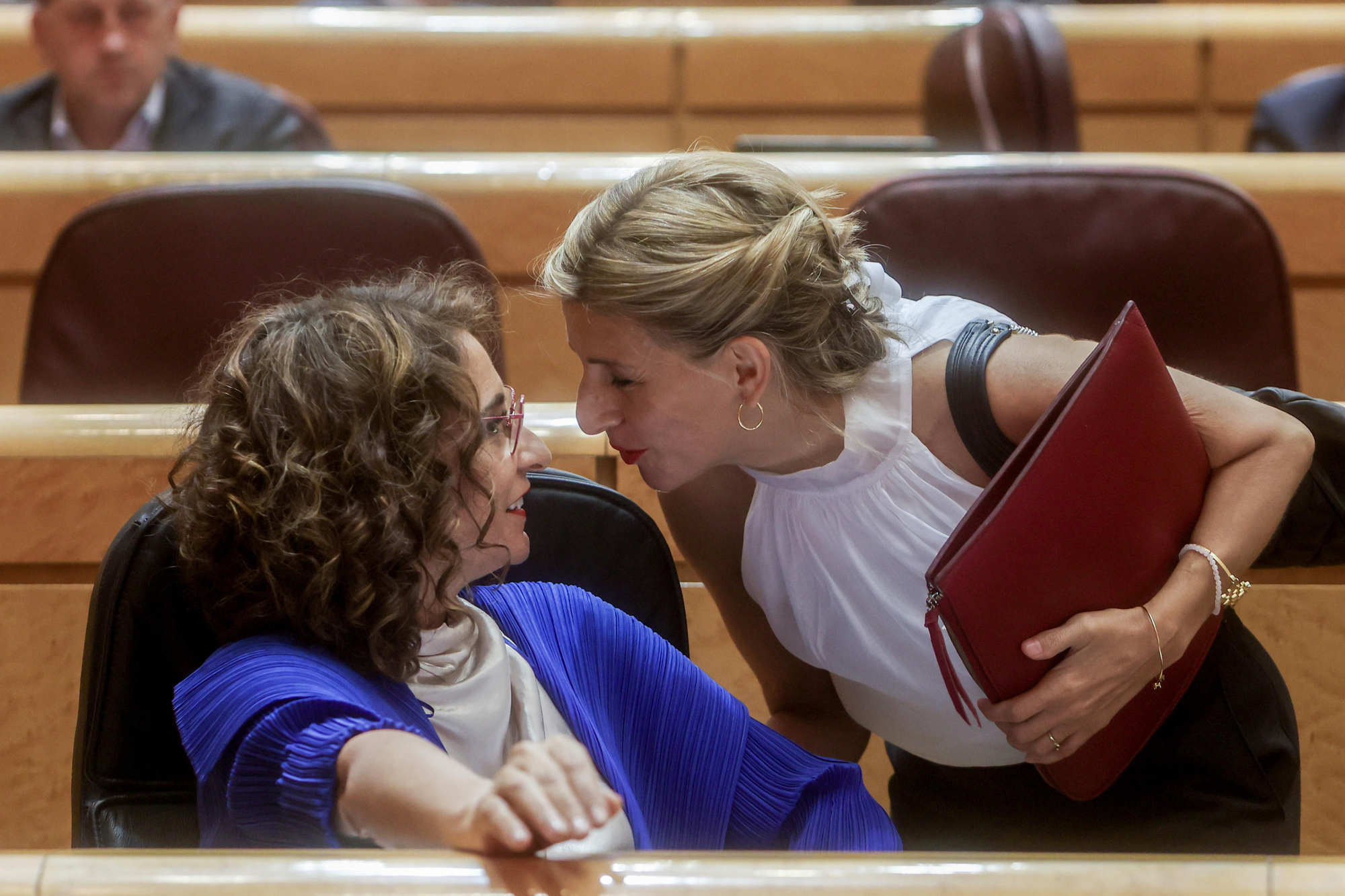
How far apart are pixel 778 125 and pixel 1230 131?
66cm

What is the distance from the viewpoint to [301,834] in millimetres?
469

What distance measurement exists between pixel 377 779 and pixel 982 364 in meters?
0.38

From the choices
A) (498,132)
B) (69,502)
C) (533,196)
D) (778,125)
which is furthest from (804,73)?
(69,502)

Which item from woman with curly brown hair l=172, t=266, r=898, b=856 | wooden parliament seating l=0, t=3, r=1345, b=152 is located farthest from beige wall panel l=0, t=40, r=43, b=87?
woman with curly brown hair l=172, t=266, r=898, b=856

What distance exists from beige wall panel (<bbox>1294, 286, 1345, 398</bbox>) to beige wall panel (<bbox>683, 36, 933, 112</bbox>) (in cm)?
75

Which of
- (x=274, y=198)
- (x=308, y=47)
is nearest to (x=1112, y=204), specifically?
(x=274, y=198)

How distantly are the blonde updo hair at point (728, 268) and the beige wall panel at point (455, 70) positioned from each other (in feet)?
3.86

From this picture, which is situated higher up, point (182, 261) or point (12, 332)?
point (182, 261)

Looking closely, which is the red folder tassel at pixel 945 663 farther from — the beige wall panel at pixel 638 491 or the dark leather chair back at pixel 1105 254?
the dark leather chair back at pixel 1105 254

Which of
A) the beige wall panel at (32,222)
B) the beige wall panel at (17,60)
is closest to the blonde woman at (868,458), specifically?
the beige wall panel at (32,222)

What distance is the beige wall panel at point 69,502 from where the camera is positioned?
770 mm

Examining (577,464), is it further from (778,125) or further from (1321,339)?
(778,125)

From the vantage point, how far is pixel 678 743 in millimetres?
651

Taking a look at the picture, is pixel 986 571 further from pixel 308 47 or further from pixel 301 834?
pixel 308 47
